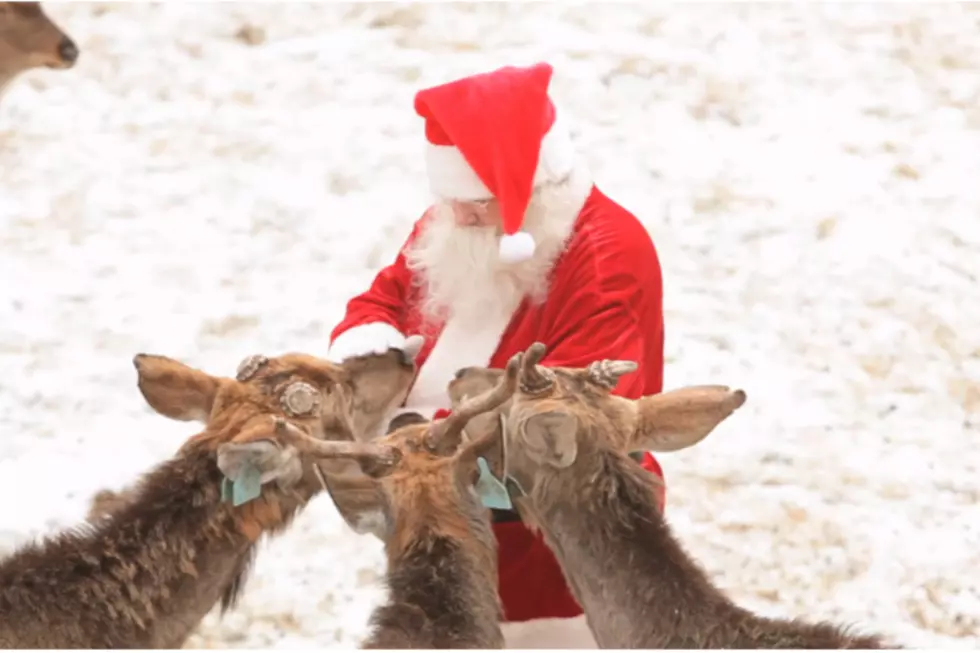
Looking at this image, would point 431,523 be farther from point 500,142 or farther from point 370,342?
point 500,142

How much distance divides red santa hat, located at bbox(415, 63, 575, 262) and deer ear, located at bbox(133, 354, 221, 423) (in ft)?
1.60

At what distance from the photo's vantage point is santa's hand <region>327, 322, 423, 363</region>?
1852 millimetres

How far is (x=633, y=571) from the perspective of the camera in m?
1.59

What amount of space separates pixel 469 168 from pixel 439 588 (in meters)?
0.66

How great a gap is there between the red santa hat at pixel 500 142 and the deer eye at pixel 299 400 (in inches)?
14.6

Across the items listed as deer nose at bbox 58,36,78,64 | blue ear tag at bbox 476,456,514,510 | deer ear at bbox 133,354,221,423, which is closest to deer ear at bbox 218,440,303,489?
deer ear at bbox 133,354,221,423

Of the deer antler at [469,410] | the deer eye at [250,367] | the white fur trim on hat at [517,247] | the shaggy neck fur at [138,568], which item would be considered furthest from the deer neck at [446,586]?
the white fur trim on hat at [517,247]

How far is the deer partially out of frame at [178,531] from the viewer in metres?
1.57

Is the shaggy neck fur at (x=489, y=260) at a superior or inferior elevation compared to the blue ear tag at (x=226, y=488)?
superior

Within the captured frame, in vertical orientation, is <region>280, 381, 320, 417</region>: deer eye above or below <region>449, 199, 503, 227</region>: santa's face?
below

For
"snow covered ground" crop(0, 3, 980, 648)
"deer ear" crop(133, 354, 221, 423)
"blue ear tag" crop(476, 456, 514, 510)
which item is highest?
"deer ear" crop(133, 354, 221, 423)

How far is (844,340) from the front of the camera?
317cm

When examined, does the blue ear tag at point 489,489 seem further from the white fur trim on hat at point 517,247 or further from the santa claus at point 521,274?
the white fur trim on hat at point 517,247

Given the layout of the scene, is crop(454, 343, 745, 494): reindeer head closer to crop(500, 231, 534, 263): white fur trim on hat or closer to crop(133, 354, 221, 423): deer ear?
crop(500, 231, 534, 263): white fur trim on hat
